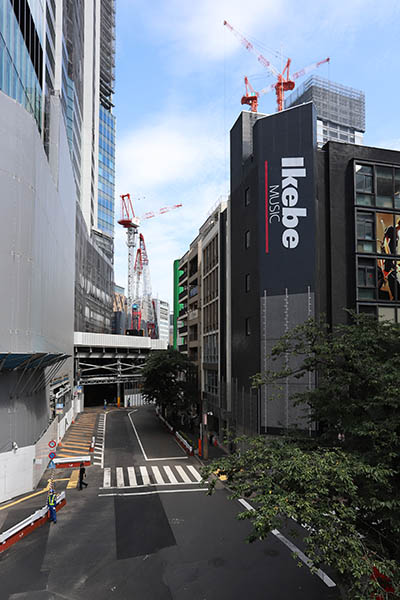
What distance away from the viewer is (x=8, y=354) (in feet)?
76.5

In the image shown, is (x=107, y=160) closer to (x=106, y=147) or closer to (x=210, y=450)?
(x=106, y=147)

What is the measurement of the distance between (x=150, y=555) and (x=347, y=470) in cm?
1112

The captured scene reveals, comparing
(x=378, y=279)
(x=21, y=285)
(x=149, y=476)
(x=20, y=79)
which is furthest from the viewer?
(x=378, y=279)

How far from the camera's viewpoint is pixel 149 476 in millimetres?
31281

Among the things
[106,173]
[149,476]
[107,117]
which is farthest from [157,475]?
[107,117]

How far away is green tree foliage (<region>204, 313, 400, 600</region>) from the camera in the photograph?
32.8 feet

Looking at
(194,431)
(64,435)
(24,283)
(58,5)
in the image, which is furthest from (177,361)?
(58,5)

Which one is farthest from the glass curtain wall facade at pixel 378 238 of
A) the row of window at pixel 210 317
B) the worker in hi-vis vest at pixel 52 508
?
the worker in hi-vis vest at pixel 52 508

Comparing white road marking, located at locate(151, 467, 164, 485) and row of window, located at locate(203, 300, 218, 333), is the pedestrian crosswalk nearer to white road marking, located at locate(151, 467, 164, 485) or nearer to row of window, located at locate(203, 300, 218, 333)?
white road marking, located at locate(151, 467, 164, 485)

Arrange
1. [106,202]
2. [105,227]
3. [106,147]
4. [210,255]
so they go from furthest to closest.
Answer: [106,147], [106,202], [105,227], [210,255]

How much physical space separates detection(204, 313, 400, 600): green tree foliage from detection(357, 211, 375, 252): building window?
17771 mm

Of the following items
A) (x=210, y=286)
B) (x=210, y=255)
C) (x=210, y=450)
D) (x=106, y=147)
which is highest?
(x=106, y=147)

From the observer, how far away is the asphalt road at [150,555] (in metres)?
15.2

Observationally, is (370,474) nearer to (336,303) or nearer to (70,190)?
(336,303)
